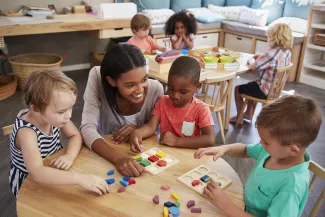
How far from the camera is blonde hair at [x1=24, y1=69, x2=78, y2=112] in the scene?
1.17m

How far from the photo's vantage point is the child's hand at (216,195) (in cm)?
103

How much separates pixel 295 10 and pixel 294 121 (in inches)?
186

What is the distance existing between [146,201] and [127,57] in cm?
67

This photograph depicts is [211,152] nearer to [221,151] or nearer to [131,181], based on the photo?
[221,151]

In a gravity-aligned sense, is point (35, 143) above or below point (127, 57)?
below

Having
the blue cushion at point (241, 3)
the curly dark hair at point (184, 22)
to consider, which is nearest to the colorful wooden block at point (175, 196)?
the curly dark hair at point (184, 22)

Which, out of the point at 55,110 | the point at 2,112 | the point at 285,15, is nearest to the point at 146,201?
the point at 55,110

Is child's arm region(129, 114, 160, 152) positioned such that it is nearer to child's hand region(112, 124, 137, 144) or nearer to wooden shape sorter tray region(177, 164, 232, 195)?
child's hand region(112, 124, 137, 144)

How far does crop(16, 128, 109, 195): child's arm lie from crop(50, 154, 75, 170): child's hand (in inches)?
2.9

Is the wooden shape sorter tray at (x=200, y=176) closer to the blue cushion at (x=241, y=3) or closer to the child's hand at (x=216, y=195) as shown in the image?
the child's hand at (x=216, y=195)

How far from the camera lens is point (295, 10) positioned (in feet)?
16.7

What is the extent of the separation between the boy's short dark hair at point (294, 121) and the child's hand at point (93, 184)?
0.58 metres

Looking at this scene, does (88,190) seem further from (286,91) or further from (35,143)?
(286,91)

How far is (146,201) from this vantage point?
1.07 m
